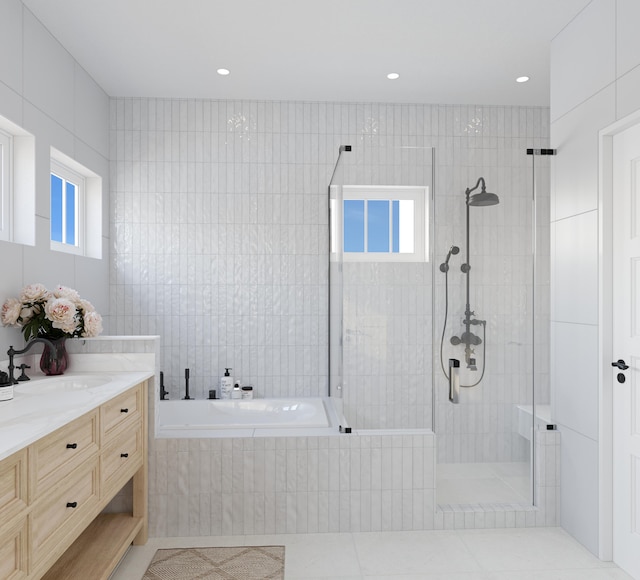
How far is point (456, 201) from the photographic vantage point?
2842 mm

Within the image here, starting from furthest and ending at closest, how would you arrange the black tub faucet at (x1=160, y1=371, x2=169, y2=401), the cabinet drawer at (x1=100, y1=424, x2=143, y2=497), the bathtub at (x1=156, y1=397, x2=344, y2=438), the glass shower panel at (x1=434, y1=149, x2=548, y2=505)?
the black tub faucet at (x1=160, y1=371, x2=169, y2=401) < the bathtub at (x1=156, y1=397, x2=344, y2=438) < the glass shower panel at (x1=434, y1=149, x2=548, y2=505) < the cabinet drawer at (x1=100, y1=424, x2=143, y2=497)

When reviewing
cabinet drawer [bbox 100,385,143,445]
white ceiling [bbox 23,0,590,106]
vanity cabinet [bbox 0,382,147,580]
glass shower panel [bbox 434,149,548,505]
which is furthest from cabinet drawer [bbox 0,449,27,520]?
white ceiling [bbox 23,0,590,106]

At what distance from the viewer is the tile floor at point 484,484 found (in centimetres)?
289

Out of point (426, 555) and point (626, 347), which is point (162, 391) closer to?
point (426, 555)

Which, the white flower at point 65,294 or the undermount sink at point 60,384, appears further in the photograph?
the white flower at point 65,294

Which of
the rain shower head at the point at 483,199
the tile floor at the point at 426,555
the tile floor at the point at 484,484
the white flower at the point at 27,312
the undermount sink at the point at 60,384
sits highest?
the rain shower head at the point at 483,199

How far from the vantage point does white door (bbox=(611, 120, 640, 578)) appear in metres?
2.32

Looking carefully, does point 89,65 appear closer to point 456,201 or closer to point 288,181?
point 288,181

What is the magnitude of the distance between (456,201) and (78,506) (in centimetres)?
221

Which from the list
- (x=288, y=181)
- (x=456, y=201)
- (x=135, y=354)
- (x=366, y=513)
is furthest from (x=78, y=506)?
(x=288, y=181)

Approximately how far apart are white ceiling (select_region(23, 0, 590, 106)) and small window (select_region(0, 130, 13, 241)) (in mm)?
680

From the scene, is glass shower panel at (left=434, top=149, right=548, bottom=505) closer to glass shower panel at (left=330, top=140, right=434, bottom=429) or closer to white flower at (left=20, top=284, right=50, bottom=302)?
glass shower panel at (left=330, top=140, right=434, bottom=429)

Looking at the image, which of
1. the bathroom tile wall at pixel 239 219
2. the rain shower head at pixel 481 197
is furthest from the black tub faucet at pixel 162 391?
the rain shower head at pixel 481 197

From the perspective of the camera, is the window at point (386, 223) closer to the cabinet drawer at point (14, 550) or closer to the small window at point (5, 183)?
the small window at point (5, 183)
